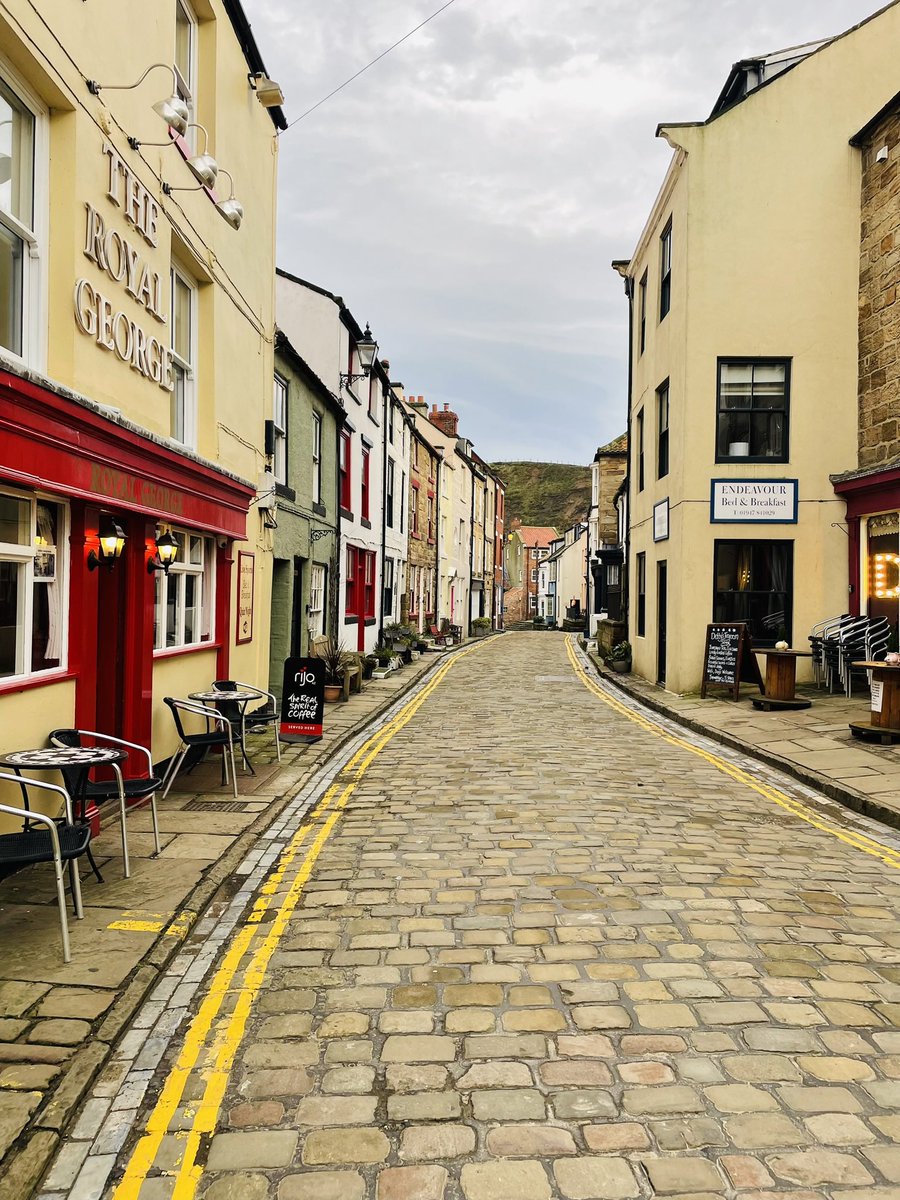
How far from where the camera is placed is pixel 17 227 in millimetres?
6316

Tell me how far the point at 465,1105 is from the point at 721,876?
334 centimetres

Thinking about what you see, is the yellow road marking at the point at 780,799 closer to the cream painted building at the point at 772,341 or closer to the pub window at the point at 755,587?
the pub window at the point at 755,587

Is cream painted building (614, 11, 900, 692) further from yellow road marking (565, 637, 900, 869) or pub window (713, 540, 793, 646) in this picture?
yellow road marking (565, 637, 900, 869)

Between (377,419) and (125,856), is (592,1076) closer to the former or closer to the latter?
(125,856)

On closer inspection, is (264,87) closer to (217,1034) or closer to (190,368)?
(190,368)

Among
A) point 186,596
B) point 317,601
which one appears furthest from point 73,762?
point 317,601

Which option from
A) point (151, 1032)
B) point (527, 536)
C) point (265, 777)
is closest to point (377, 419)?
point (265, 777)

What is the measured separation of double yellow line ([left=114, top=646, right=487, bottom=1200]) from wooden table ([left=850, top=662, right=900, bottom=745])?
761cm

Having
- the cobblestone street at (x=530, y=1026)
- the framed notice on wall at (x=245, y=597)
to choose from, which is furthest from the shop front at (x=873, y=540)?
the framed notice on wall at (x=245, y=597)

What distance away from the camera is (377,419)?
80.6ft

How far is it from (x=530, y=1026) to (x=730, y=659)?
1288cm

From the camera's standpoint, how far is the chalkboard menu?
36.8 ft

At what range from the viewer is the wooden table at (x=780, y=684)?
13992 mm

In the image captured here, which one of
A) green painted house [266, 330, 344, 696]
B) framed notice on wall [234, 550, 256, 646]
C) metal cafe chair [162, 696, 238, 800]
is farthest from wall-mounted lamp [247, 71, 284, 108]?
metal cafe chair [162, 696, 238, 800]
